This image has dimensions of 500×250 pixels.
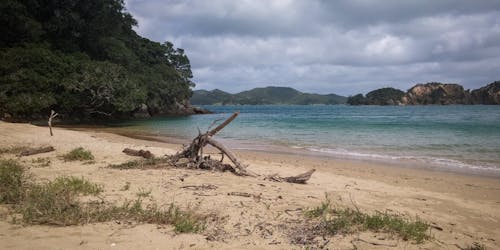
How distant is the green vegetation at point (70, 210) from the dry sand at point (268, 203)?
141mm

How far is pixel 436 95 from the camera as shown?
12950 cm

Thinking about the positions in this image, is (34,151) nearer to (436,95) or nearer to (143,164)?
(143,164)

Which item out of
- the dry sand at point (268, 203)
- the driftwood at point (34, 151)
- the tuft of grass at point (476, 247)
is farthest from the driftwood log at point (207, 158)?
the tuft of grass at point (476, 247)

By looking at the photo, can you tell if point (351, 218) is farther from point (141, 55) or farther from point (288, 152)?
point (141, 55)

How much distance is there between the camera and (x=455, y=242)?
4520 millimetres

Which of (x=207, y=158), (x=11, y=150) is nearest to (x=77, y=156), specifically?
(x=11, y=150)

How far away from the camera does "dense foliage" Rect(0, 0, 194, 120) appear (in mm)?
25344

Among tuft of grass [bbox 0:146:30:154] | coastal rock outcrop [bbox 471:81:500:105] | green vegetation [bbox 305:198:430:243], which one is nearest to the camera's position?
green vegetation [bbox 305:198:430:243]

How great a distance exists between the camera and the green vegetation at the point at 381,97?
474ft

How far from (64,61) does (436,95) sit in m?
136

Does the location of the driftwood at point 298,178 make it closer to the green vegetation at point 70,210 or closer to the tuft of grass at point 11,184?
the green vegetation at point 70,210

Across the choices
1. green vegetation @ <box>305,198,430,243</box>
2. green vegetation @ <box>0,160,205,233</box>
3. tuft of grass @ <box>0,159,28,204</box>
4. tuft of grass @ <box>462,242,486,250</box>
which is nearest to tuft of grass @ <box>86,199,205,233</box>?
green vegetation @ <box>0,160,205,233</box>

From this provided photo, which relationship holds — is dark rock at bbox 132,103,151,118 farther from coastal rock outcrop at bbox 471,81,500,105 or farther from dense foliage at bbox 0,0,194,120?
coastal rock outcrop at bbox 471,81,500,105

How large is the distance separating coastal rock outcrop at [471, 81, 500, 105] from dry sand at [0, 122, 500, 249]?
123 m
